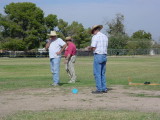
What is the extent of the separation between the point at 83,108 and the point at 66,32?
3493 inches

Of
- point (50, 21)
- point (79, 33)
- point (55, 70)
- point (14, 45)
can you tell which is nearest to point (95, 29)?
point (55, 70)

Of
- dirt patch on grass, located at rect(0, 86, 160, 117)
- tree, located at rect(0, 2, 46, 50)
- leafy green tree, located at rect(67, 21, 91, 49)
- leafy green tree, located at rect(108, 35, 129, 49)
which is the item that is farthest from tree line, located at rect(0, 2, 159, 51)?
dirt patch on grass, located at rect(0, 86, 160, 117)

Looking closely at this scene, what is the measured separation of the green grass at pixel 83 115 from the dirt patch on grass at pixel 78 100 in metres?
0.53

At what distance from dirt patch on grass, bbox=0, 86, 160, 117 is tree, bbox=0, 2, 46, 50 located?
70608 millimetres

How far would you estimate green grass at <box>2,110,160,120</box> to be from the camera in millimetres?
6719

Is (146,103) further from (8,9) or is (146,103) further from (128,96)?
(8,9)

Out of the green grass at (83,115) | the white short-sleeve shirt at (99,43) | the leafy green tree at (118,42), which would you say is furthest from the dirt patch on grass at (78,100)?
the leafy green tree at (118,42)

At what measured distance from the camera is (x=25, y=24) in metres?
83.1

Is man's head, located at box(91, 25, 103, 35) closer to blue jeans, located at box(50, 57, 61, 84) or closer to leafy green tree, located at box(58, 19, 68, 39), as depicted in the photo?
blue jeans, located at box(50, 57, 61, 84)

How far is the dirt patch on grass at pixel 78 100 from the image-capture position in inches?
321

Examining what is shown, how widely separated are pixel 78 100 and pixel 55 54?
4.42 m

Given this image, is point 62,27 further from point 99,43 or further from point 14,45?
point 99,43

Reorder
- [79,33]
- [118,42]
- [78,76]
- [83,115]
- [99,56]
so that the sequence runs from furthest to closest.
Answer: [79,33] → [118,42] → [78,76] → [99,56] → [83,115]

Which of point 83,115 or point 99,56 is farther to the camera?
point 99,56
